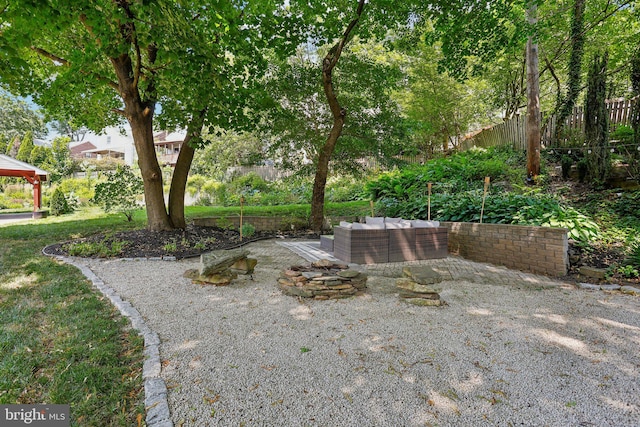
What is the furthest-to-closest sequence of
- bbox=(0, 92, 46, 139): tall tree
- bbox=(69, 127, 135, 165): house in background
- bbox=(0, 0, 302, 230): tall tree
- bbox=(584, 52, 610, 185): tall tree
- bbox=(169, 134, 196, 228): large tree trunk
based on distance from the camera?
bbox=(69, 127, 135, 165): house in background, bbox=(0, 92, 46, 139): tall tree, bbox=(169, 134, 196, 228): large tree trunk, bbox=(584, 52, 610, 185): tall tree, bbox=(0, 0, 302, 230): tall tree

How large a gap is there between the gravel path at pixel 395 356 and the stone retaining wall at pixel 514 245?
748mm

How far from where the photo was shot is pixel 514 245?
550 centimetres

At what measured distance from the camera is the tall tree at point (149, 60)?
4246mm

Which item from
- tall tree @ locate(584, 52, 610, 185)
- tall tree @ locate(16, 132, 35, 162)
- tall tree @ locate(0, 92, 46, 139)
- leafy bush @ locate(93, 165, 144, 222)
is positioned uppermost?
tall tree @ locate(0, 92, 46, 139)

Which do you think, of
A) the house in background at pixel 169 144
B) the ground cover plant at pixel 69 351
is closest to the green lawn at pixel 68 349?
the ground cover plant at pixel 69 351

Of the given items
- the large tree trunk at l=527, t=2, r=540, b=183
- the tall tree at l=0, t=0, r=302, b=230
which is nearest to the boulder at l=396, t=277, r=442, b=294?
the tall tree at l=0, t=0, r=302, b=230

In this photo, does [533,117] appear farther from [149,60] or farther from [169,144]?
[169,144]

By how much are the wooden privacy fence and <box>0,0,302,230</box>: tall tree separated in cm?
804

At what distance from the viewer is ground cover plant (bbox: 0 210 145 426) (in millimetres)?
1929

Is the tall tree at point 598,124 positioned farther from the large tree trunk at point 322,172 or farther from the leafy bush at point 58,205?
the leafy bush at point 58,205

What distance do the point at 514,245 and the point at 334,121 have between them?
5.16 meters

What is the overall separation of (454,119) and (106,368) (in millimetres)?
16144

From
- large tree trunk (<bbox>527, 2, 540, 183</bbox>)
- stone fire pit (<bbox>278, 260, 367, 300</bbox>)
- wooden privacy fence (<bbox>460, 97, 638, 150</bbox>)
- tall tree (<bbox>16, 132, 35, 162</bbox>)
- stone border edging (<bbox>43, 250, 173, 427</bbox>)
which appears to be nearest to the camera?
stone border edging (<bbox>43, 250, 173, 427</bbox>)

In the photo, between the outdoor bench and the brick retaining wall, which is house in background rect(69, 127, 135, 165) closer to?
the outdoor bench
